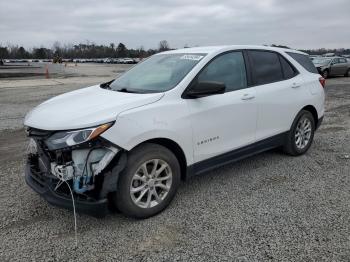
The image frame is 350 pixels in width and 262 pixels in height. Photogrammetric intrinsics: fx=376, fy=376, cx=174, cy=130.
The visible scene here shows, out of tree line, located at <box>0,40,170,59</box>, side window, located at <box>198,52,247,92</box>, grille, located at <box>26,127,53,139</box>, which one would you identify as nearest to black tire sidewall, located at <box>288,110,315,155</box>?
side window, located at <box>198,52,247,92</box>

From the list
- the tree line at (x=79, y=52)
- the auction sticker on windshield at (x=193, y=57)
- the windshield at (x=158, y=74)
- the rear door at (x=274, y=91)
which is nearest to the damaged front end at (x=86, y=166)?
the windshield at (x=158, y=74)

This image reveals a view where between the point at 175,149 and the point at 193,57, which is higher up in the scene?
the point at 193,57

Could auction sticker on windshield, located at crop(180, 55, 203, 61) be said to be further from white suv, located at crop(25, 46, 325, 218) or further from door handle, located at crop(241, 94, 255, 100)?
door handle, located at crop(241, 94, 255, 100)

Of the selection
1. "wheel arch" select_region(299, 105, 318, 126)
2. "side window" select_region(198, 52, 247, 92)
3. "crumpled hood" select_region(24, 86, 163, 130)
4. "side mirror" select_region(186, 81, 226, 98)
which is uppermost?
"side window" select_region(198, 52, 247, 92)

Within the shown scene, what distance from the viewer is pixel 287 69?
18.4ft

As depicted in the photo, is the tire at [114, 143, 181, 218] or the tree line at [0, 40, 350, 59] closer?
the tire at [114, 143, 181, 218]

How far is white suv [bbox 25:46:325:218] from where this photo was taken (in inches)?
137

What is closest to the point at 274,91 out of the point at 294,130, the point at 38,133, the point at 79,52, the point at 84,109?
the point at 294,130

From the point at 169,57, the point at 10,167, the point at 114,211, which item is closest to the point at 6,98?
the point at 10,167

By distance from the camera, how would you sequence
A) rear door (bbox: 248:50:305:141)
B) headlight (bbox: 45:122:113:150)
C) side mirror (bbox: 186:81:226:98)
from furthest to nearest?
1. rear door (bbox: 248:50:305:141)
2. side mirror (bbox: 186:81:226:98)
3. headlight (bbox: 45:122:113:150)

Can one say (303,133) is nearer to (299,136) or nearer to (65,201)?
(299,136)

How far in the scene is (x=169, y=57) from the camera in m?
4.96

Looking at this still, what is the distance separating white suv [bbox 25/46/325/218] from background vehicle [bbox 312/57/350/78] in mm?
19781

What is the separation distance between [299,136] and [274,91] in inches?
42.5
